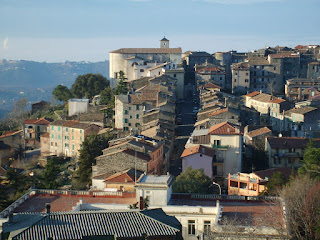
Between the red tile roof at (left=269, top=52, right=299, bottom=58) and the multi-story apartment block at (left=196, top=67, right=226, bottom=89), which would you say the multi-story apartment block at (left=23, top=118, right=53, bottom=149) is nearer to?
the multi-story apartment block at (left=196, top=67, right=226, bottom=89)

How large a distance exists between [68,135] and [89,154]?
13274 mm

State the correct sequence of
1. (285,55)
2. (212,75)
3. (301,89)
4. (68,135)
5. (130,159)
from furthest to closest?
(285,55) → (212,75) → (301,89) → (68,135) → (130,159)

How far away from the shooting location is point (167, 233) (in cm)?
2292

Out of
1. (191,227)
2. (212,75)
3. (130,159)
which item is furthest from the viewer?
(212,75)

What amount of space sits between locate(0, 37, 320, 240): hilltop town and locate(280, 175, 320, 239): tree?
0.25ft

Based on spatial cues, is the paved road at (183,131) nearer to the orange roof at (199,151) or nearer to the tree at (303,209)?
the orange roof at (199,151)

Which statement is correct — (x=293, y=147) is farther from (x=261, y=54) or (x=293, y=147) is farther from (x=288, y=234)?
(x=261, y=54)

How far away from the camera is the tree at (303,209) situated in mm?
25859

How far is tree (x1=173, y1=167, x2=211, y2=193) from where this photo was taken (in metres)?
33.7

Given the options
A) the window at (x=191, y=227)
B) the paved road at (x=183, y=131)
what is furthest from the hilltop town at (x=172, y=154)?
the paved road at (x=183, y=131)

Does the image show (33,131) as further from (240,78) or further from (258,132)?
(258,132)

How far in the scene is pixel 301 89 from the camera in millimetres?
72750

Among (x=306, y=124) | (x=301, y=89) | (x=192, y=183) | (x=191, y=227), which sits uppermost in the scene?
(x=301, y=89)

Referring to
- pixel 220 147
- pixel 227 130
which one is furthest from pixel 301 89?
pixel 220 147
